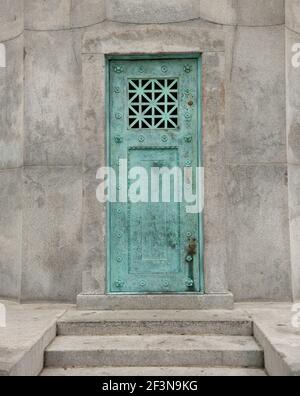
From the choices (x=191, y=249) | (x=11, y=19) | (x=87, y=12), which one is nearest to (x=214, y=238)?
(x=191, y=249)

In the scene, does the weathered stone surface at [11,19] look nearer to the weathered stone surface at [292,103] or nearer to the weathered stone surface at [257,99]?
the weathered stone surface at [257,99]

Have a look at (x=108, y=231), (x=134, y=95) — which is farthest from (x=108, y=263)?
(x=134, y=95)

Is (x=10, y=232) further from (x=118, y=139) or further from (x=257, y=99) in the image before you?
(x=257, y=99)

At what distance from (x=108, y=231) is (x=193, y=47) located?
6.96ft

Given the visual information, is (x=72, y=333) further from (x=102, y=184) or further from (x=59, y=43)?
(x=59, y=43)

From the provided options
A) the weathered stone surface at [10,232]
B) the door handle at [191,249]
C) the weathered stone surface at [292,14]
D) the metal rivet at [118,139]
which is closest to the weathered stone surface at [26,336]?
the weathered stone surface at [10,232]

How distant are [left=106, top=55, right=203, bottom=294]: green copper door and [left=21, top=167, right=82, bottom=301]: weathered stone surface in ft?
1.36

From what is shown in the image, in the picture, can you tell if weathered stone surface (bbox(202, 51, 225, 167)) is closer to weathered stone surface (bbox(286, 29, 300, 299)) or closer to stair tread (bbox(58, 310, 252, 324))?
weathered stone surface (bbox(286, 29, 300, 299))

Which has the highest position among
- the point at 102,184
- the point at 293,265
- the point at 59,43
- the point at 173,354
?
the point at 59,43

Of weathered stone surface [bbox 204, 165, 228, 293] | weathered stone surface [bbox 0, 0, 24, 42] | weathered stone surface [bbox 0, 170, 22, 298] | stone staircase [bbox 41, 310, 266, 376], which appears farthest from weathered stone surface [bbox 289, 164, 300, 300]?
weathered stone surface [bbox 0, 0, 24, 42]

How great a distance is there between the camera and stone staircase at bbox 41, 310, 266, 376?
4.50 metres

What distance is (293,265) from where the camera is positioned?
580 centimetres

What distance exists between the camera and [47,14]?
600cm

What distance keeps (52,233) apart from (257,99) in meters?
2.65
